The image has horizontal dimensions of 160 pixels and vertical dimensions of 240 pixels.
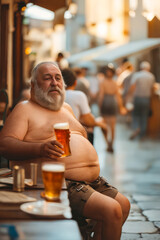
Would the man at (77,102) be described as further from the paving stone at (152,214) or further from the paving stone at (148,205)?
the paving stone at (152,214)

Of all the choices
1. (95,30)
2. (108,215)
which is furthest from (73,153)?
(95,30)

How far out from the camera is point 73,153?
3.37 metres

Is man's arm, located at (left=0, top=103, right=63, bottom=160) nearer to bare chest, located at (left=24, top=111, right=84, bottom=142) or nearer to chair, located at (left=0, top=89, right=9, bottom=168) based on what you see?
bare chest, located at (left=24, top=111, right=84, bottom=142)

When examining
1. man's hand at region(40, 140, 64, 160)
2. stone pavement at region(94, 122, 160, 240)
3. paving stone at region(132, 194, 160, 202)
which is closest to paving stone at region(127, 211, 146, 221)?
stone pavement at region(94, 122, 160, 240)

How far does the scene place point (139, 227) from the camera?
4.64 meters

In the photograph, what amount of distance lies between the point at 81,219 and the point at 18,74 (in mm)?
7189

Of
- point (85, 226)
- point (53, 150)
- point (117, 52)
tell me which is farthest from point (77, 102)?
point (117, 52)

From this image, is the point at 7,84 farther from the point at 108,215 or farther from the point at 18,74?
the point at 108,215

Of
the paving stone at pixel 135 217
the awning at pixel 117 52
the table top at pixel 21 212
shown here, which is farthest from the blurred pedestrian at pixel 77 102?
the awning at pixel 117 52

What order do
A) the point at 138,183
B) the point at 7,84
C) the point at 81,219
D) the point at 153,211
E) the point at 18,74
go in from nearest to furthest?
the point at 81,219
the point at 153,211
the point at 138,183
the point at 7,84
the point at 18,74

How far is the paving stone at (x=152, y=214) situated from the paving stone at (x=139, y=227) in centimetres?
20

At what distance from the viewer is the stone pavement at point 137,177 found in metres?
4.65

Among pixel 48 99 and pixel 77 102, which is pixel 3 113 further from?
pixel 48 99

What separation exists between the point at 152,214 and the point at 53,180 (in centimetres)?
296
